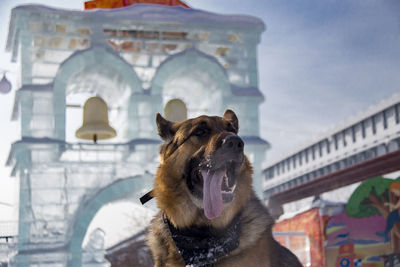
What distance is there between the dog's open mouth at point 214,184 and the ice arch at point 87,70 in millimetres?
16091

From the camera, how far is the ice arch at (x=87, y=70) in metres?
19.5

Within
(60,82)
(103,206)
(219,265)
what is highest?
(60,82)

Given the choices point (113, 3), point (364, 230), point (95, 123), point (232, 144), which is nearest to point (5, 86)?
point (95, 123)

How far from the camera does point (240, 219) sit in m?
4.11

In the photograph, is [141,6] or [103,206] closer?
[103,206]

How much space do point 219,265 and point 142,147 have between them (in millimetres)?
16192

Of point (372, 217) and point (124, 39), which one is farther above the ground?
point (124, 39)

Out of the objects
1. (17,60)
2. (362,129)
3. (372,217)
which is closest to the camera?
(372,217)

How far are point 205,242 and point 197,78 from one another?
59.3 feet

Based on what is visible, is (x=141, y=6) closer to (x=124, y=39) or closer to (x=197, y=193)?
(x=124, y=39)

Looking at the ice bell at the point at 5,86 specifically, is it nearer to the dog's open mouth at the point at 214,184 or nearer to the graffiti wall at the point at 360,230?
the graffiti wall at the point at 360,230

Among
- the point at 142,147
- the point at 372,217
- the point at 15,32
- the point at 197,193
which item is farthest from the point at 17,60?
the point at 197,193

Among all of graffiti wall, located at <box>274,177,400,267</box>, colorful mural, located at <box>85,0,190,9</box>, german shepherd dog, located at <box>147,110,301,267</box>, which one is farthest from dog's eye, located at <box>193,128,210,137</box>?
colorful mural, located at <box>85,0,190,9</box>

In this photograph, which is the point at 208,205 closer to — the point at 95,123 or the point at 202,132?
the point at 202,132
